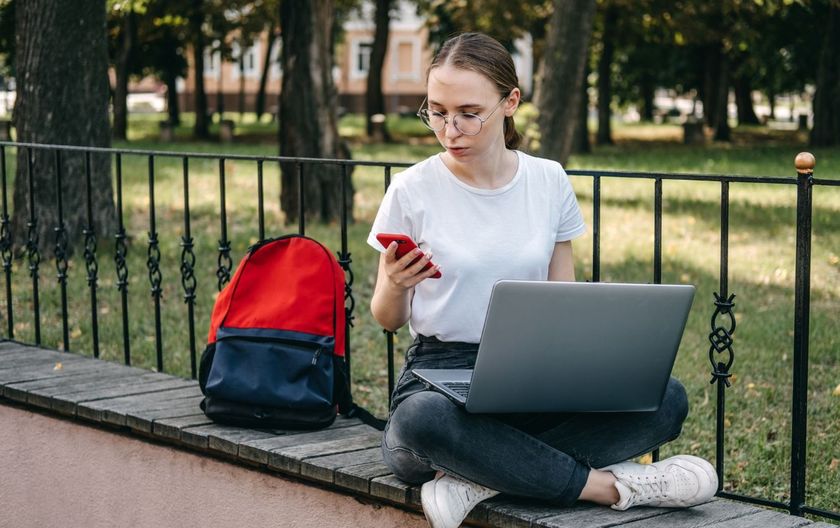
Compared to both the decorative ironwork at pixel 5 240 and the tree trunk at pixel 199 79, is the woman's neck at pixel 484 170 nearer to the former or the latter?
the decorative ironwork at pixel 5 240

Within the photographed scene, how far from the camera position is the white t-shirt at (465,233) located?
3307 mm

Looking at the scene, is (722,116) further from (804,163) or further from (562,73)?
(804,163)

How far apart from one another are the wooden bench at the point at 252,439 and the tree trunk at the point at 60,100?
14.6ft

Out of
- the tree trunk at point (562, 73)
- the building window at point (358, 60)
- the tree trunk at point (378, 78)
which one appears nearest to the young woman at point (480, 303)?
the tree trunk at point (562, 73)

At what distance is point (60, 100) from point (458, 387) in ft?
22.5

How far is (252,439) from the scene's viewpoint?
12.3 feet

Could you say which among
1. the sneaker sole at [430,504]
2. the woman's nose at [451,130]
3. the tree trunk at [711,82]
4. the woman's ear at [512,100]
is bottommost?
the sneaker sole at [430,504]

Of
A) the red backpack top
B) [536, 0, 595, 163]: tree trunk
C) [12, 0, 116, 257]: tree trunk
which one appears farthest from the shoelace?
[536, 0, 595, 163]: tree trunk

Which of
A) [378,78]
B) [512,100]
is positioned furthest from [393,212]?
[378,78]

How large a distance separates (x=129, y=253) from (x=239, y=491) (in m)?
6.30

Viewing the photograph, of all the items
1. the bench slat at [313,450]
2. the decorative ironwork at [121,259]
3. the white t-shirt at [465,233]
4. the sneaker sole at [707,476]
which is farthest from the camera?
the decorative ironwork at [121,259]

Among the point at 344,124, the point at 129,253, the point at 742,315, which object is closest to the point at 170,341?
the point at 129,253

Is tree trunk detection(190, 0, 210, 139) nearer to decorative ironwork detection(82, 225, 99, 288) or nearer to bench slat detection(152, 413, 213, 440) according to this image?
decorative ironwork detection(82, 225, 99, 288)

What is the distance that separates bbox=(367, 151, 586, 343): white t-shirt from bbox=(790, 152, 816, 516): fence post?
586 millimetres
